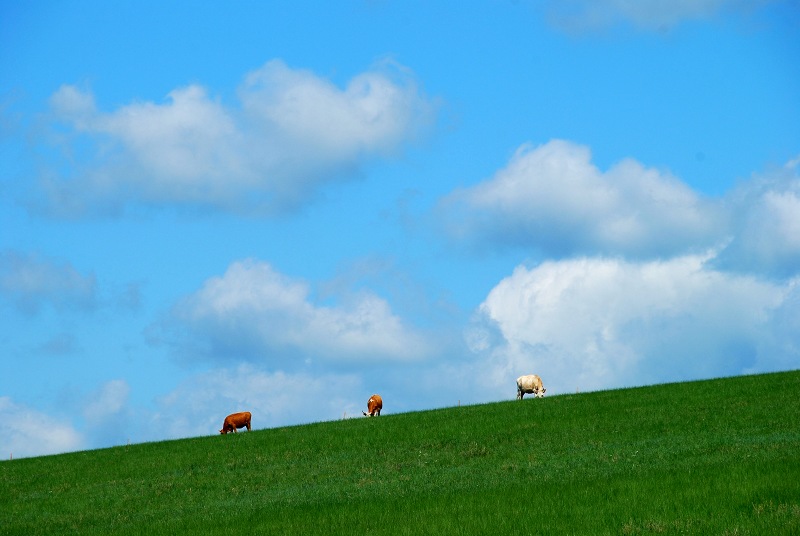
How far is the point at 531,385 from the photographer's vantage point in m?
53.8

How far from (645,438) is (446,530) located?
14116 millimetres

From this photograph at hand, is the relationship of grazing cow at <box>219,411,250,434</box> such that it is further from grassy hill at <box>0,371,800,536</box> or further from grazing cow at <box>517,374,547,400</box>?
grazing cow at <box>517,374,547,400</box>

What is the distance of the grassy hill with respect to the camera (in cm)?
2130

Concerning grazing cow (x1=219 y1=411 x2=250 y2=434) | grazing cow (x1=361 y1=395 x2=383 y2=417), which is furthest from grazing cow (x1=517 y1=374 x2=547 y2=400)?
grazing cow (x1=219 y1=411 x2=250 y2=434)

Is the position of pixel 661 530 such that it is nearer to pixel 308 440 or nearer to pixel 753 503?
pixel 753 503

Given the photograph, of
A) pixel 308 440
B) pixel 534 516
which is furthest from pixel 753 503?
pixel 308 440

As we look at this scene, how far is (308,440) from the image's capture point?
40719 mm

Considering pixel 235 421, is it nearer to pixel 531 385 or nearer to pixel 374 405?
pixel 374 405

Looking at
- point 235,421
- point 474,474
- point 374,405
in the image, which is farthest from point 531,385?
point 474,474

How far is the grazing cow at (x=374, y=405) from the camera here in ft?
170

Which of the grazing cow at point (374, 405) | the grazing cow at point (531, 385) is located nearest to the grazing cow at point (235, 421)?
the grazing cow at point (374, 405)

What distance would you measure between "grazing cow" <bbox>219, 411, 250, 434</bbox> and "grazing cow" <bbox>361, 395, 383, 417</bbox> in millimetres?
6410

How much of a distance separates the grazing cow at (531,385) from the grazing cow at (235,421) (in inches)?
584

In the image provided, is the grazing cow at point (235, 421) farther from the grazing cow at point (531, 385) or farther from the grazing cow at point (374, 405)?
the grazing cow at point (531, 385)
